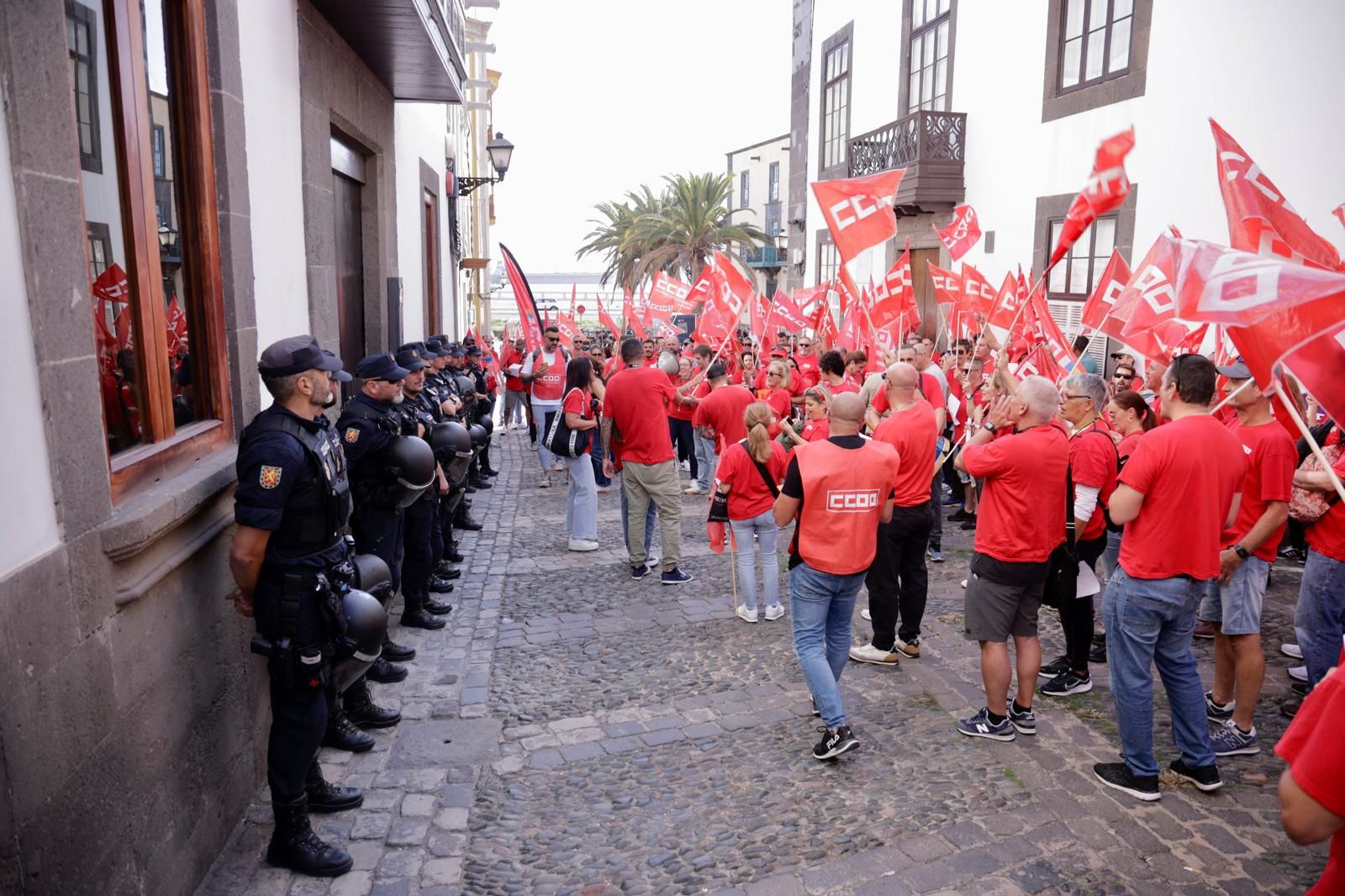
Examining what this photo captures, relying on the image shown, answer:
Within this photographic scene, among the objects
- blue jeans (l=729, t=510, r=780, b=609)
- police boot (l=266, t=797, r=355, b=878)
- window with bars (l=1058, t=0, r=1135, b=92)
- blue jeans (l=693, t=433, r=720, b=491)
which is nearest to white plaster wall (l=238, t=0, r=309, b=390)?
police boot (l=266, t=797, r=355, b=878)

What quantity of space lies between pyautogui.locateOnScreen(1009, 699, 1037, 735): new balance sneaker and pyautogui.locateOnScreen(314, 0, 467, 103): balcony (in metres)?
6.24

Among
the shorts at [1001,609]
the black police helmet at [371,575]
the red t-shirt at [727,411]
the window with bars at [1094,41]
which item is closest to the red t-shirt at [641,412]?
the red t-shirt at [727,411]

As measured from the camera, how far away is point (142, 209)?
12.1ft

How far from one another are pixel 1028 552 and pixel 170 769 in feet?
13.0

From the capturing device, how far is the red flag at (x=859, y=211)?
27.8 feet

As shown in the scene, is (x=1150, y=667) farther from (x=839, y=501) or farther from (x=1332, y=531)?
(x=839, y=501)

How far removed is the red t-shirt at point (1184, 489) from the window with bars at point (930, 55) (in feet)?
50.2

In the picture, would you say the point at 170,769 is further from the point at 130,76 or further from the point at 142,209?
the point at 130,76

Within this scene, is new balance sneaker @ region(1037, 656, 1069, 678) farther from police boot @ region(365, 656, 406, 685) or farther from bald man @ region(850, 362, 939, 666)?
police boot @ region(365, 656, 406, 685)

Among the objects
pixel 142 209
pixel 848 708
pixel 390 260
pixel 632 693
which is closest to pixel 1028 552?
pixel 848 708

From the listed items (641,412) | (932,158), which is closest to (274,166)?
(641,412)

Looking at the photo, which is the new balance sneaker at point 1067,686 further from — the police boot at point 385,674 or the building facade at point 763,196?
the building facade at point 763,196

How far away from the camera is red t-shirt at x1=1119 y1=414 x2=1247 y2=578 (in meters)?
4.12

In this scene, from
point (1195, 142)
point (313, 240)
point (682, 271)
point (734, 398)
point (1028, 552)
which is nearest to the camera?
point (1028, 552)
